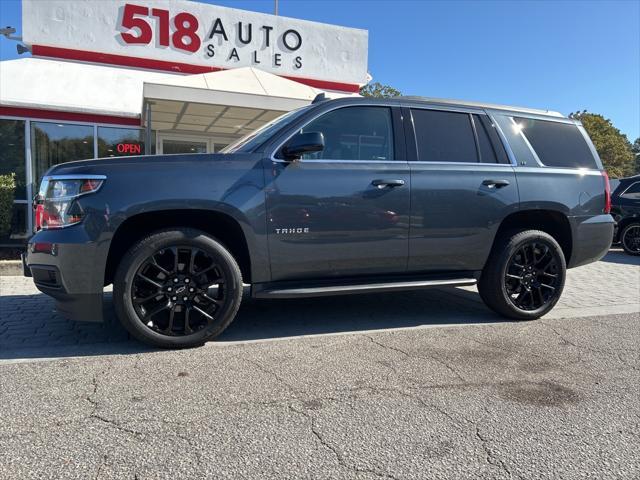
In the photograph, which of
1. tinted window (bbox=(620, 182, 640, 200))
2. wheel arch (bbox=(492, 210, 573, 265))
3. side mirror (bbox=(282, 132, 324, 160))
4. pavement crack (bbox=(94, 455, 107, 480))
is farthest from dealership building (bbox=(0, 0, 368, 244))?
tinted window (bbox=(620, 182, 640, 200))

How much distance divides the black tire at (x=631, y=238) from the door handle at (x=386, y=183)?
10013 mm

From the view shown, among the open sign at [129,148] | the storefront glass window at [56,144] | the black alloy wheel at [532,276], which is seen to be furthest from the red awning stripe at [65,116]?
the black alloy wheel at [532,276]

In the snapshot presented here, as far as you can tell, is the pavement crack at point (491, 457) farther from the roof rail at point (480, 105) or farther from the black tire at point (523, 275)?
the roof rail at point (480, 105)

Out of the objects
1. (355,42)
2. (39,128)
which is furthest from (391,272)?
(355,42)

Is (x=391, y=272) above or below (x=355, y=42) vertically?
below

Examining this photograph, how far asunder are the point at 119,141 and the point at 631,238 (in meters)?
12.6

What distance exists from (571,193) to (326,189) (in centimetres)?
266

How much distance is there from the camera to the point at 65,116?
36.4ft

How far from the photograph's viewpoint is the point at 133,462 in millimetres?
2244

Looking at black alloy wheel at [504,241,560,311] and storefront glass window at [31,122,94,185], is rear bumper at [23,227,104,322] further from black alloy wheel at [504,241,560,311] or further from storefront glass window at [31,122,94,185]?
storefront glass window at [31,122,94,185]

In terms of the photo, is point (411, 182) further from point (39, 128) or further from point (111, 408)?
point (39, 128)

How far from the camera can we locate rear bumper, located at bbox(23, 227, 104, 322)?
3.49 meters

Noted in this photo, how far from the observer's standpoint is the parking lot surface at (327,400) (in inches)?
90.6

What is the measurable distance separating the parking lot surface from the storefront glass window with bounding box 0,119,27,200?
7.39 m
